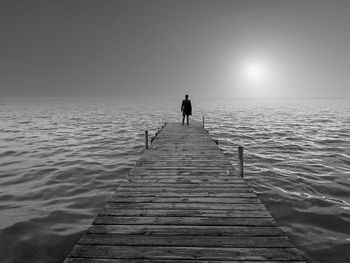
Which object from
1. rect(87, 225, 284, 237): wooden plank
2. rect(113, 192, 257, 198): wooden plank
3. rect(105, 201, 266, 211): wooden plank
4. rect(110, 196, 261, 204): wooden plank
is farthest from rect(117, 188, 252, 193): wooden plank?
rect(87, 225, 284, 237): wooden plank

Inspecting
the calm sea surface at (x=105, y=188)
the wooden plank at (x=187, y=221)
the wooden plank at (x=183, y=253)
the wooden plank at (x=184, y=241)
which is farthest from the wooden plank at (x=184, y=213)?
the calm sea surface at (x=105, y=188)

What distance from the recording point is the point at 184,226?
16.7 feet

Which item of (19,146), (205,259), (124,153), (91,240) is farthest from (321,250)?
(19,146)

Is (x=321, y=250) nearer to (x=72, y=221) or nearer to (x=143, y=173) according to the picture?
(x=143, y=173)

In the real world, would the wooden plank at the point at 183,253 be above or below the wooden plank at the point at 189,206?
above

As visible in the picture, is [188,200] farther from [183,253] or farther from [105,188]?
[105,188]

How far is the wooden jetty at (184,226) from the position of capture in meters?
4.16

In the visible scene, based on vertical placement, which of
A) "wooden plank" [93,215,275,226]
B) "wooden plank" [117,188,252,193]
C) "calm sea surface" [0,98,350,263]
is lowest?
"calm sea surface" [0,98,350,263]

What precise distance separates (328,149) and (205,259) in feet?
56.2

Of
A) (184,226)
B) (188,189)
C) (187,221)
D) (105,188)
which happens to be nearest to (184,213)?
(187,221)

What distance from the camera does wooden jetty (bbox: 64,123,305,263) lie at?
4.16 metres

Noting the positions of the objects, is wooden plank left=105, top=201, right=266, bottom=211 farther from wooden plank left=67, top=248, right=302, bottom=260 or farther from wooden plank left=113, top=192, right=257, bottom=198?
wooden plank left=67, top=248, right=302, bottom=260

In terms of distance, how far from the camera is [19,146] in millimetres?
19000

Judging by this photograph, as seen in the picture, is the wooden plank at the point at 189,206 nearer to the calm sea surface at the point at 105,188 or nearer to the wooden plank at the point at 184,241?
the wooden plank at the point at 184,241
